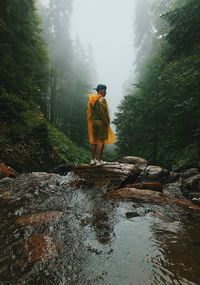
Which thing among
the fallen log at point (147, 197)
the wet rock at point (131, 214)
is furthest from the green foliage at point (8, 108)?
the wet rock at point (131, 214)

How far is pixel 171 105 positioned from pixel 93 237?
12280 mm

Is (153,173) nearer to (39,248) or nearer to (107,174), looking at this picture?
(107,174)

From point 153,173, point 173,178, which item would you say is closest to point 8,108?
point 153,173

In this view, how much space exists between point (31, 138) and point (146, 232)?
8.42 m

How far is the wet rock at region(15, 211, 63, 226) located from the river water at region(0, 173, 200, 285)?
38 mm

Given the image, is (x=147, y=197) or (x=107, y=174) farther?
(x=107, y=174)

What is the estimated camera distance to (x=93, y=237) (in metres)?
3.33

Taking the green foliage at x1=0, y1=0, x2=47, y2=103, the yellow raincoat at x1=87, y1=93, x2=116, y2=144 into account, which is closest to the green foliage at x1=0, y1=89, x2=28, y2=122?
the green foliage at x1=0, y1=0, x2=47, y2=103

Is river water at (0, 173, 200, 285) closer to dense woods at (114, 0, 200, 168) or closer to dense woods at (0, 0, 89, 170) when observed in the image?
dense woods at (0, 0, 89, 170)

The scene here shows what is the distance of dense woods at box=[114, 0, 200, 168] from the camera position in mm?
8961

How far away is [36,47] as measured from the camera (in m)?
19.2

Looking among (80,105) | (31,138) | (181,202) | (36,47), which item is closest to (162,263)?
(181,202)

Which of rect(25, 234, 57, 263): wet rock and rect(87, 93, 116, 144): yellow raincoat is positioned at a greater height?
rect(87, 93, 116, 144): yellow raincoat

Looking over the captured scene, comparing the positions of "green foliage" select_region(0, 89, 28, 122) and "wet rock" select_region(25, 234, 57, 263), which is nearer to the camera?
"wet rock" select_region(25, 234, 57, 263)
